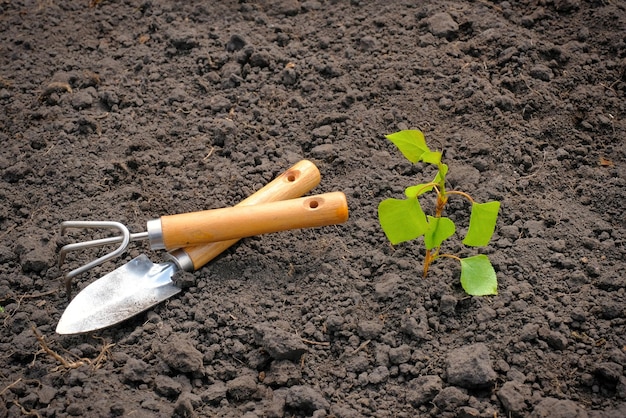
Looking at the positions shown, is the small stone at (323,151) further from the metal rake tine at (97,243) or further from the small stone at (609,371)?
the small stone at (609,371)

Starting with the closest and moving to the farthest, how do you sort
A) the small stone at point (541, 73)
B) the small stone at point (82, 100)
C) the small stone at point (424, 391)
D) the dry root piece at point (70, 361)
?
the small stone at point (424, 391)
the dry root piece at point (70, 361)
the small stone at point (541, 73)
the small stone at point (82, 100)

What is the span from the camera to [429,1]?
12.0 ft

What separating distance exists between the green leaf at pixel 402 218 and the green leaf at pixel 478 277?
0.20 m

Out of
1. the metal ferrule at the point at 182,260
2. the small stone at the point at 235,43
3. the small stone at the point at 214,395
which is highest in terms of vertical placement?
the small stone at the point at 235,43

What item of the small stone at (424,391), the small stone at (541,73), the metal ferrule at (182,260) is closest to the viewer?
the small stone at (424,391)

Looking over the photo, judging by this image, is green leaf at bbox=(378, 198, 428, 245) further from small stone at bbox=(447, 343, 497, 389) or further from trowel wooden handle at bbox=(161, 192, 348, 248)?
small stone at bbox=(447, 343, 497, 389)

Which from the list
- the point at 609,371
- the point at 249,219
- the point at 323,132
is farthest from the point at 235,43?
the point at 609,371

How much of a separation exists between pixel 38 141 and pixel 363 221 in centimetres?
145

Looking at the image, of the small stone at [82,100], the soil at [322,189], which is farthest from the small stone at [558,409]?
the small stone at [82,100]

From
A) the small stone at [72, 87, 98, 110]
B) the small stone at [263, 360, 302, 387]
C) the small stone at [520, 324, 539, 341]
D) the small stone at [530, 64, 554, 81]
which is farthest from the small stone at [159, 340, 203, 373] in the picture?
the small stone at [530, 64, 554, 81]

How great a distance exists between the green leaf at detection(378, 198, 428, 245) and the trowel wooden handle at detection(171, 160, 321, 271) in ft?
1.78

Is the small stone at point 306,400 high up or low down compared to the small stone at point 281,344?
down

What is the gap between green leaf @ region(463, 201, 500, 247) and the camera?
2.32m

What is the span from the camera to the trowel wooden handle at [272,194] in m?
2.72
